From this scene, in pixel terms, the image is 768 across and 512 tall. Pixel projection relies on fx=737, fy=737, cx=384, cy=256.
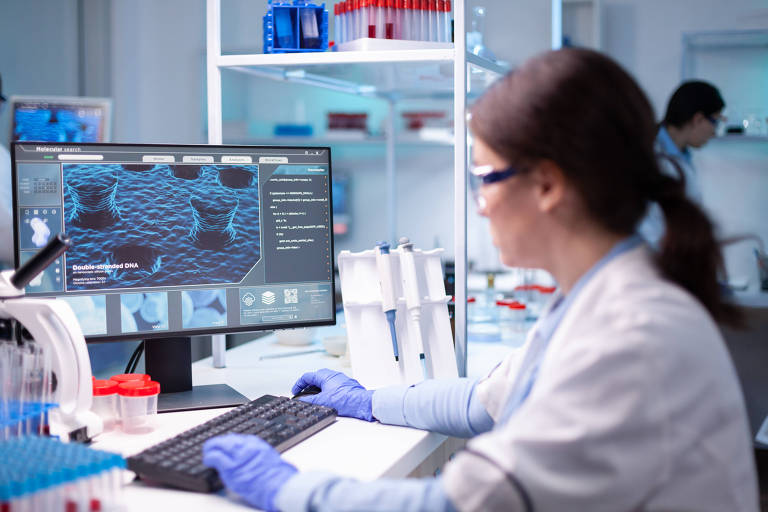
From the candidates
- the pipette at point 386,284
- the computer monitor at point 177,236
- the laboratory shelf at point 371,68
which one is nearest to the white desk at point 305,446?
the computer monitor at point 177,236

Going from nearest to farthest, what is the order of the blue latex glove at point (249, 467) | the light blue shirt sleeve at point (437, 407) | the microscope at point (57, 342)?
the blue latex glove at point (249, 467)
the microscope at point (57, 342)
the light blue shirt sleeve at point (437, 407)

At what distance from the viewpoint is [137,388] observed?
125 centimetres

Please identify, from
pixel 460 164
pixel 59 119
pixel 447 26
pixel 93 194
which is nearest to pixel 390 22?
pixel 447 26

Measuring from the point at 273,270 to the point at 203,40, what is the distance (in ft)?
11.1

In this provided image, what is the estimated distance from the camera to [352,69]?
1.78 metres

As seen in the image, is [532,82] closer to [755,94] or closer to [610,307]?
Answer: [610,307]

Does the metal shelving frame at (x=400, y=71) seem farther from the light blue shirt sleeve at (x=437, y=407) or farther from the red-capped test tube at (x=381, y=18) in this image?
the light blue shirt sleeve at (x=437, y=407)

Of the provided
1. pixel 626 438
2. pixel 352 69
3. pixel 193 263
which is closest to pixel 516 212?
pixel 626 438

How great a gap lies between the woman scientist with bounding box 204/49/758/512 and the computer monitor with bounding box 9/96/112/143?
2.69 m

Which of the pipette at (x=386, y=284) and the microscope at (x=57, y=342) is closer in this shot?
the microscope at (x=57, y=342)

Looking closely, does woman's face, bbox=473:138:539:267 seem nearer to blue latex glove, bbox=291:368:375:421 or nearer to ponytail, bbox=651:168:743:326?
ponytail, bbox=651:168:743:326

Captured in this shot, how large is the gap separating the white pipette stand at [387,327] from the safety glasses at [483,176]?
498 millimetres

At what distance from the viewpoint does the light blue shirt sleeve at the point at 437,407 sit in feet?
4.02

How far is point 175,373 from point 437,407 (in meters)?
0.55
